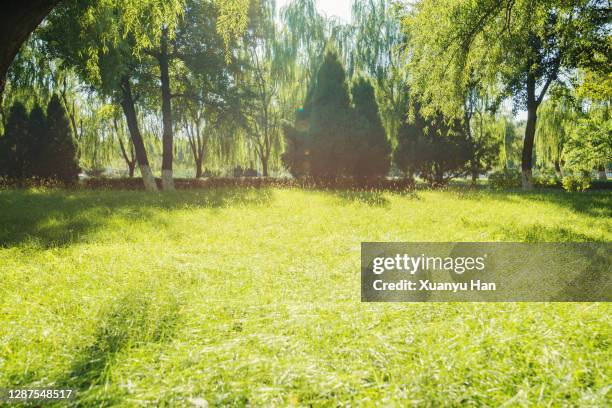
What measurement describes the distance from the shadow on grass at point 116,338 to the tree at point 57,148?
1565 centimetres

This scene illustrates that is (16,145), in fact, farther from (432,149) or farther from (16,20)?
(432,149)

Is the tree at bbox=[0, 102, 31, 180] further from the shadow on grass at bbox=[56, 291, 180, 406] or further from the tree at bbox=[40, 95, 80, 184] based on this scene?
the shadow on grass at bbox=[56, 291, 180, 406]

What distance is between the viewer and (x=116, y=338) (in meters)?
2.31

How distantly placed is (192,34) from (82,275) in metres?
13.9

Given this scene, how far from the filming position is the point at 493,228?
19.6ft

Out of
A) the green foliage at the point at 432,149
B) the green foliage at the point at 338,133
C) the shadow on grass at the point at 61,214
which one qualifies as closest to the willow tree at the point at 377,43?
the green foliage at the point at 432,149

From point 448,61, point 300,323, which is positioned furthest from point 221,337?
point 448,61

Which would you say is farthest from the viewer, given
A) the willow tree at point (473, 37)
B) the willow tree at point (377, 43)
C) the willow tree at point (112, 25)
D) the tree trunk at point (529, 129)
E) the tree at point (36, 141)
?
the willow tree at point (377, 43)

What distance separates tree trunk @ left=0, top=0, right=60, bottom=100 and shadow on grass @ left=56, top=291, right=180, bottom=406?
2.68 metres

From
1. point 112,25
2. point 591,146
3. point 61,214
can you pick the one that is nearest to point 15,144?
point 61,214

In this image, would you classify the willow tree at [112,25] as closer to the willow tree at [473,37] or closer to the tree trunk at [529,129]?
the willow tree at [473,37]

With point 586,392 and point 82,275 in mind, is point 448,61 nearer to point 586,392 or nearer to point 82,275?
point 586,392

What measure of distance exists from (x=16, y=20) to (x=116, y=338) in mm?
3082

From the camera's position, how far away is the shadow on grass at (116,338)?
70.1 inches
